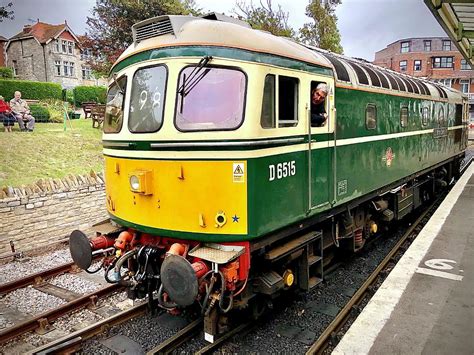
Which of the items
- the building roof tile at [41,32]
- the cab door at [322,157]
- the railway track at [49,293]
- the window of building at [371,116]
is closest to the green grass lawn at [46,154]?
the railway track at [49,293]

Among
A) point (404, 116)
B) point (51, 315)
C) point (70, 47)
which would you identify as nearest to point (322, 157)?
point (404, 116)

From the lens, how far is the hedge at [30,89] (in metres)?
19.9

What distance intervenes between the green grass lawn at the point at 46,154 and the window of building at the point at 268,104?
8390 mm

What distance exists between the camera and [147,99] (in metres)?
5.11

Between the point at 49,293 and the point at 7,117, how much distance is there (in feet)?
32.0

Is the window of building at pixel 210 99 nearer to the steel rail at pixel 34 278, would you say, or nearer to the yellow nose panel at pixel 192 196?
the yellow nose panel at pixel 192 196

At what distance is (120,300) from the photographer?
22.7ft

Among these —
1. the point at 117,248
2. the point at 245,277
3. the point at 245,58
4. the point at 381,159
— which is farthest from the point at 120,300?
the point at 381,159

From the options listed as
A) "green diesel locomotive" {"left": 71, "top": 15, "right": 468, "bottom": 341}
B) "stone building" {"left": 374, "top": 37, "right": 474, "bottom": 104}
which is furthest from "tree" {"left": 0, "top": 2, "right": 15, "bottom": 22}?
"stone building" {"left": 374, "top": 37, "right": 474, "bottom": 104}

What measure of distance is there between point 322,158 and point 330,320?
237cm

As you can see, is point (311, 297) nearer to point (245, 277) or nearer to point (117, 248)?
point (245, 277)

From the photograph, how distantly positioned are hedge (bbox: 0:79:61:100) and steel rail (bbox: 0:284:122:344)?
15720 mm

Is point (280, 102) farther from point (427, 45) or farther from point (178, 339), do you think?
point (427, 45)

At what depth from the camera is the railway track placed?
586cm
